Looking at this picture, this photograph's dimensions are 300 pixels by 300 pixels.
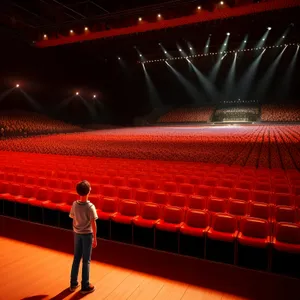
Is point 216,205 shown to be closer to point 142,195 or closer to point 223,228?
point 223,228

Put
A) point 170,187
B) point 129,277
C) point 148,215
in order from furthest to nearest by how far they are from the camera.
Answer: point 170,187
point 148,215
point 129,277

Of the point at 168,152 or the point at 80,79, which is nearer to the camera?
the point at 168,152

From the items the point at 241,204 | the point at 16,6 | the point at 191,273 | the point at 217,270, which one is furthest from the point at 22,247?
the point at 16,6

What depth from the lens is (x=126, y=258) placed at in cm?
305

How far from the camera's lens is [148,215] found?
3.58m

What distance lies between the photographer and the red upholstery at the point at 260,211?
3.42m

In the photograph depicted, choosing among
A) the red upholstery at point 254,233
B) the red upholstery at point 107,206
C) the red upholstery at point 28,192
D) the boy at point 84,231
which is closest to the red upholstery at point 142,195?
the red upholstery at point 107,206

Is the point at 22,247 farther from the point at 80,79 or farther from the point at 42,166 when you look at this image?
the point at 80,79

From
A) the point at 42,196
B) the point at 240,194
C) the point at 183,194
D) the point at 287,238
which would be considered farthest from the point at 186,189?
the point at 42,196

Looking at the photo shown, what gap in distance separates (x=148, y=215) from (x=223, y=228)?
0.94 meters

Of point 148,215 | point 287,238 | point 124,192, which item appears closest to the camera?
point 287,238

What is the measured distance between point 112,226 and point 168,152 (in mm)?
4780

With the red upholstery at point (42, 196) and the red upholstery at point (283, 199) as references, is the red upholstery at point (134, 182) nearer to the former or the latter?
the red upholstery at point (42, 196)

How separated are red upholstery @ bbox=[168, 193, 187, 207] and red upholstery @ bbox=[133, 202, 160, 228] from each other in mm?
419
